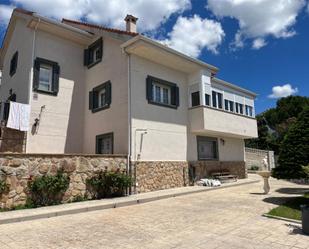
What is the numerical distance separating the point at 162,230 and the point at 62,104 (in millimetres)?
10753

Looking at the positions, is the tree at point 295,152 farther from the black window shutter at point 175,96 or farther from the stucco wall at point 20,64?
the stucco wall at point 20,64

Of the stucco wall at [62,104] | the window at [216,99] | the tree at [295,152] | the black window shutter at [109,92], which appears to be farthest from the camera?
the window at [216,99]

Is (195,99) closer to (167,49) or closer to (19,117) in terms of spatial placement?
(167,49)

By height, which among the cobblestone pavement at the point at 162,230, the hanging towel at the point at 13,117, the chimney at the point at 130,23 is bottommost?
the cobblestone pavement at the point at 162,230

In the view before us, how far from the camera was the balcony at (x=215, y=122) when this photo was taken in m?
15.4

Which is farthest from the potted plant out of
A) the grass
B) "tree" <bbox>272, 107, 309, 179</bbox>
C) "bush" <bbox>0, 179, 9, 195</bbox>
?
"bush" <bbox>0, 179, 9, 195</bbox>

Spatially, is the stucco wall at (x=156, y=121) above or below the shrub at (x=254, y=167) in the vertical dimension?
above

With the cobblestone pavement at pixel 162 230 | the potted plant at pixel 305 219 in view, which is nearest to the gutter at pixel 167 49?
the cobblestone pavement at pixel 162 230

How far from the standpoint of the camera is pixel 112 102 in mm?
14117

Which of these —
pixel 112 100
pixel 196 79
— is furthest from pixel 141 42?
pixel 196 79

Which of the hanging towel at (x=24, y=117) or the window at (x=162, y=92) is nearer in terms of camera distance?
the hanging towel at (x=24, y=117)

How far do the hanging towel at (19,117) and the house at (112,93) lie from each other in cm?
78

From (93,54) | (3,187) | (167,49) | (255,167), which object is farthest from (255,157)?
(3,187)

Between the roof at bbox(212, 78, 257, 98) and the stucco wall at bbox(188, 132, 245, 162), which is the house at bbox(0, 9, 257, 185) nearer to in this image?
the stucco wall at bbox(188, 132, 245, 162)
